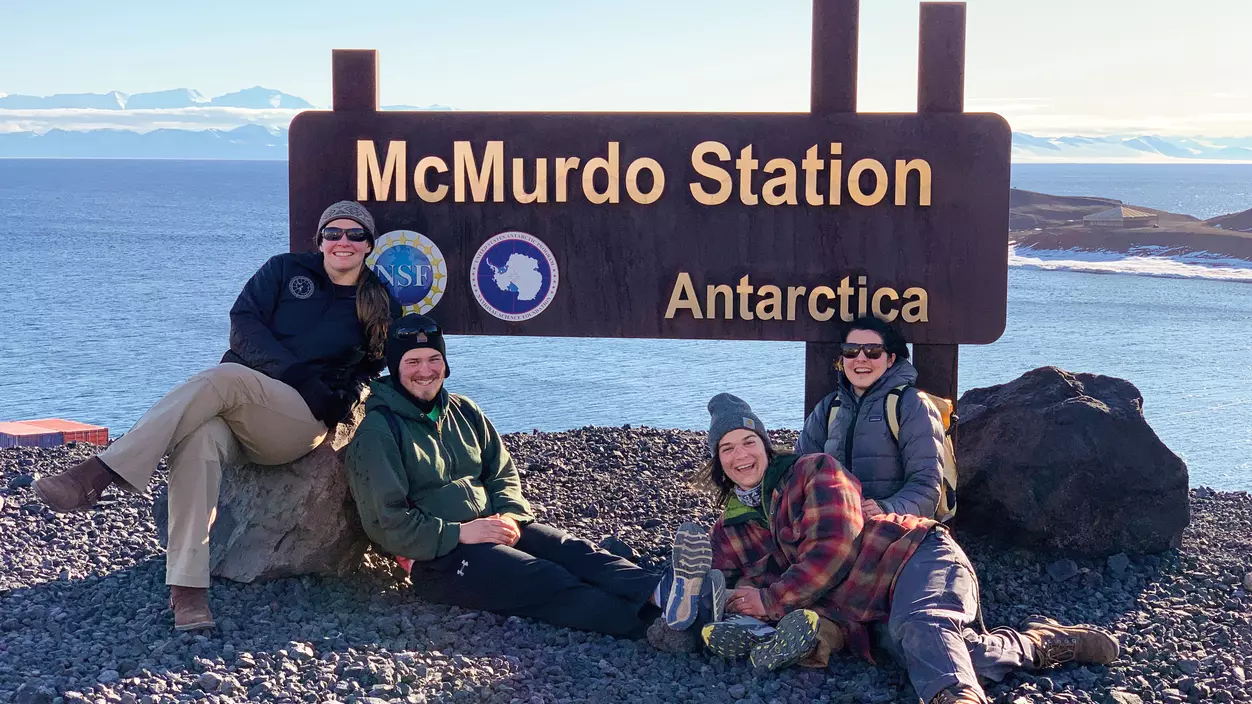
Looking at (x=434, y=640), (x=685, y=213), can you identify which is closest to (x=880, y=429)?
(x=685, y=213)

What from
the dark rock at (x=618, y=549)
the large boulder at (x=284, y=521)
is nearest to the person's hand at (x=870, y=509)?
the dark rock at (x=618, y=549)

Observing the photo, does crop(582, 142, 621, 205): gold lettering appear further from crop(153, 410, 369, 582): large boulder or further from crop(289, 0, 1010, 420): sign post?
crop(153, 410, 369, 582): large boulder

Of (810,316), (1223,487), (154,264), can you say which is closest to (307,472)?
(810,316)

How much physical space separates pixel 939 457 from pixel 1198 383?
15.0 m

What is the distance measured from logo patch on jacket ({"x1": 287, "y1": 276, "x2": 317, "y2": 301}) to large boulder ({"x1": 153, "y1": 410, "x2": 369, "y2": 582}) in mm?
700

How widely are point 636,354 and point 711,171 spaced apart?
13973 millimetres

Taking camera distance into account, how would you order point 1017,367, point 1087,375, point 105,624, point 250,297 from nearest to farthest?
point 105,624, point 250,297, point 1087,375, point 1017,367

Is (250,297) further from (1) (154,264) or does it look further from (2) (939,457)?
(1) (154,264)

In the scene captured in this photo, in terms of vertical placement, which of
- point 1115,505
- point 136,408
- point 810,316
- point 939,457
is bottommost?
point 136,408

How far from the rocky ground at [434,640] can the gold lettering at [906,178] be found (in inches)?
72.2

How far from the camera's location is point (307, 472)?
17.5 ft

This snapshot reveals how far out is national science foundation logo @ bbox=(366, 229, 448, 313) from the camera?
657 cm

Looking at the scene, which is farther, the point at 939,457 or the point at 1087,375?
the point at 1087,375

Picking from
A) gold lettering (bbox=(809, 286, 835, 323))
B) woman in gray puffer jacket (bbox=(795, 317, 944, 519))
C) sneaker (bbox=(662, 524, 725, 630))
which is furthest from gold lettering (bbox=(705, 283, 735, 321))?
sneaker (bbox=(662, 524, 725, 630))
